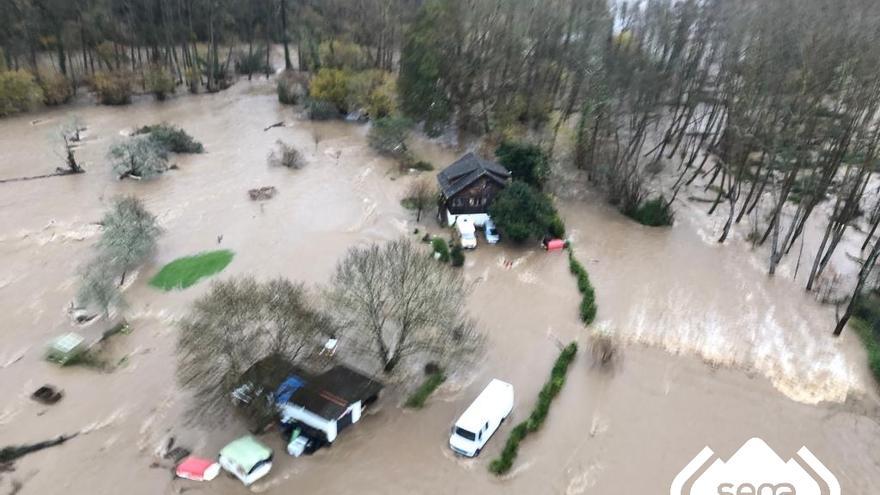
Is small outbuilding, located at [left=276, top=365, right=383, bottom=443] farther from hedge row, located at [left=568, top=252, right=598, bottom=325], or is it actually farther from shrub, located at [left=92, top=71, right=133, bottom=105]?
shrub, located at [left=92, top=71, right=133, bottom=105]

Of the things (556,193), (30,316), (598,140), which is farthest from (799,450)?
(30,316)

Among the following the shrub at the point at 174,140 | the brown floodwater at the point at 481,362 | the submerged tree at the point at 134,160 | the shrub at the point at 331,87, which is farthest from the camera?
the shrub at the point at 331,87

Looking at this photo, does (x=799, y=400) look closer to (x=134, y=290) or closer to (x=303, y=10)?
(x=134, y=290)

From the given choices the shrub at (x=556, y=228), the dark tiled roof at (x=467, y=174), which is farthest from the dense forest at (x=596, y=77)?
the dark tiled roof at (x=467, y=174)

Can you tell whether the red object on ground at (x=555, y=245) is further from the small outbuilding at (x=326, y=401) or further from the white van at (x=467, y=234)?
the small outbuilding at (x=326, y=401)

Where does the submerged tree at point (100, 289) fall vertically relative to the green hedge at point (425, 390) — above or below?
above

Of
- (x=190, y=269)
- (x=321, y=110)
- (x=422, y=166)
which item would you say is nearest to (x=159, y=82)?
(x=321, y=110)
